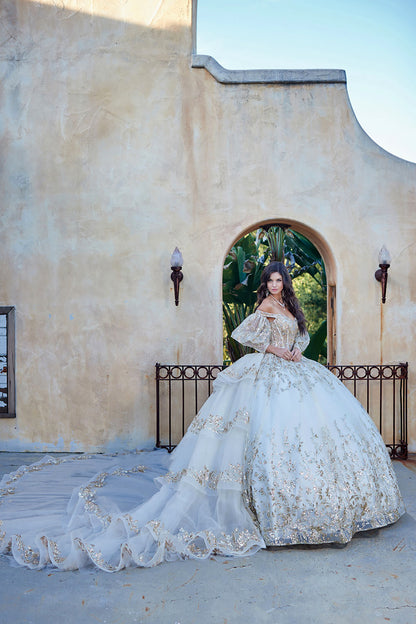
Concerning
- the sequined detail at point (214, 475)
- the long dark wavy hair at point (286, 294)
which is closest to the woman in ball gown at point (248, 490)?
the sequined detail at point (214, 475)

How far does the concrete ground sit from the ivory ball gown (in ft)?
0.32

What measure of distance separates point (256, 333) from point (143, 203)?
9.05 feet

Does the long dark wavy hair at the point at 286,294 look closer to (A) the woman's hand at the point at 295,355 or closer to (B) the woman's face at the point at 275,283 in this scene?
(B) the woman's face at the point at 275,283

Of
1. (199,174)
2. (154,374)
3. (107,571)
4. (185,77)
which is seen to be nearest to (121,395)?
(154,374)

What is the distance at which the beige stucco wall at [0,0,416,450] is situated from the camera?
625cm

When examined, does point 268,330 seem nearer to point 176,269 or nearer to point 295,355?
point 295,355

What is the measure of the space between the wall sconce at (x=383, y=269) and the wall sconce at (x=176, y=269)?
2214mm

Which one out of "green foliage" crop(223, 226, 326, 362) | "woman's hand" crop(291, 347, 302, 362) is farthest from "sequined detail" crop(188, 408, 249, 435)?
"green foliage" crop(223, 226, 326, 362)

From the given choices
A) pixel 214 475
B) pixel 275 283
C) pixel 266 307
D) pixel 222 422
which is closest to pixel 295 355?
pixel 266 307

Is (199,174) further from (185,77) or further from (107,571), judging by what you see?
(107,571)

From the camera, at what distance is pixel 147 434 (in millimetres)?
6234

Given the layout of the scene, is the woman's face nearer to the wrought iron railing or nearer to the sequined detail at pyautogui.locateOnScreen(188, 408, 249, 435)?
the sequined detail at pyautogui.locateOnScreen(188, 408, 249, 435)

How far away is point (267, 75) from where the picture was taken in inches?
246

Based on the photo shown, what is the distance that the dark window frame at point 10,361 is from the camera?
6301mm
